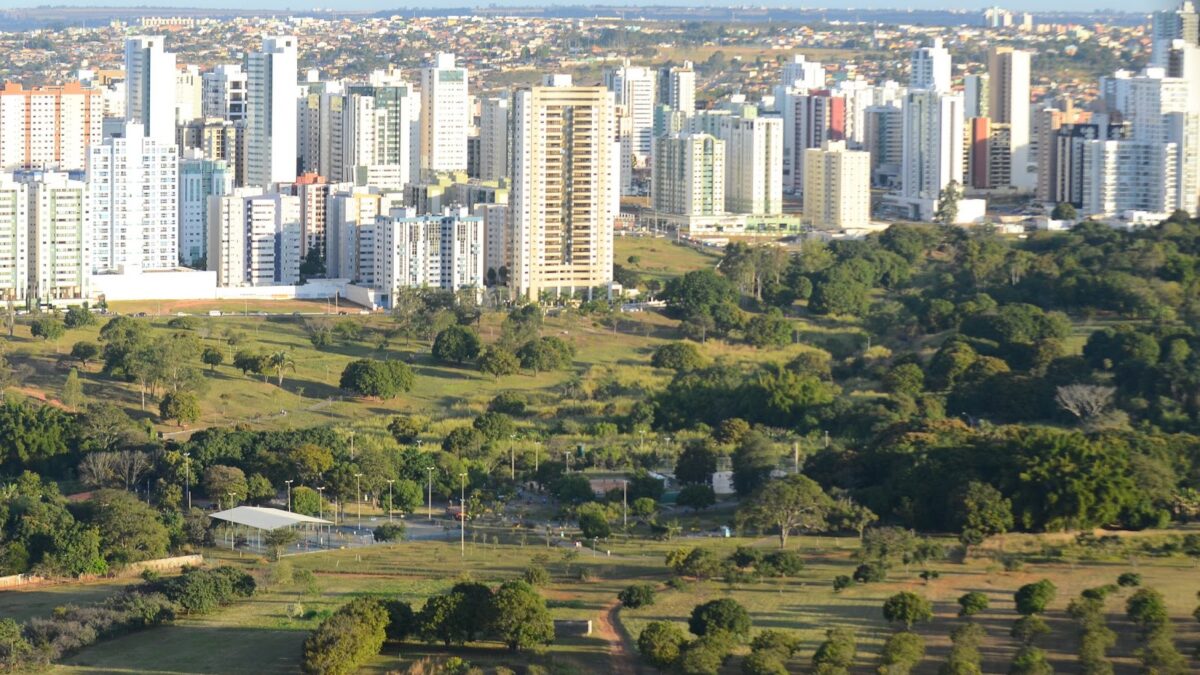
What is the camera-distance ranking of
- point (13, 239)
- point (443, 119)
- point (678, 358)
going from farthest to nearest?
point (443, 119) < point (13, 239) < point (678, 358)

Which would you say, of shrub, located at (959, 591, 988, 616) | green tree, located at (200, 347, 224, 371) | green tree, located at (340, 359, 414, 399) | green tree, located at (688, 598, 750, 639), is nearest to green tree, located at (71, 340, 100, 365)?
green tree, located at (200, 347, 224, 371)

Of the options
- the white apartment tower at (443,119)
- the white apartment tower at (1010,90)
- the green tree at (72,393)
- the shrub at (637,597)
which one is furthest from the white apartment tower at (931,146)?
the shrub at (637,597)

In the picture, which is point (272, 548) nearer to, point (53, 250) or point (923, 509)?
point (923, 509)

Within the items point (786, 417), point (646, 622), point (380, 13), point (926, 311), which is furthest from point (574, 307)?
point (380, 13)

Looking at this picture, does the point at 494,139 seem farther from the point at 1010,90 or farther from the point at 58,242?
the point at 1010,90

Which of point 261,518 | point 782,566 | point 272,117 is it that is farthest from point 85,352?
point 272,117

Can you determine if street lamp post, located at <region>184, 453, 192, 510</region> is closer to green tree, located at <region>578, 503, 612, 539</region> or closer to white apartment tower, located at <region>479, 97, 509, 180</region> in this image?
green tree, located at <region>578, 503, 612, 539</region>
